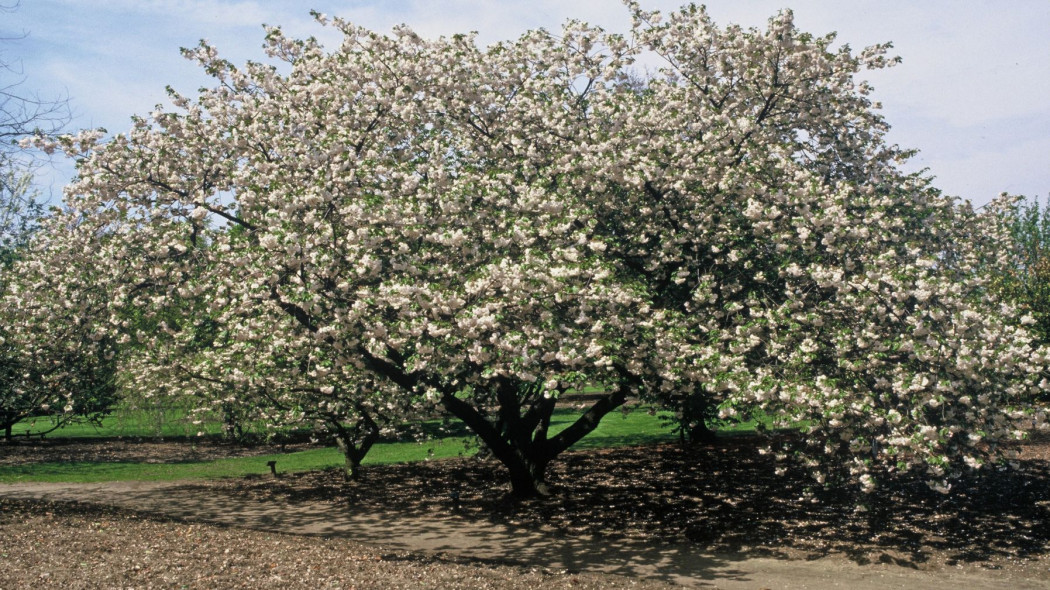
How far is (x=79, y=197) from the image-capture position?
13.8 meters

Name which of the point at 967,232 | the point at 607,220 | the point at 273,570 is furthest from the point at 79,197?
the point at 967,232

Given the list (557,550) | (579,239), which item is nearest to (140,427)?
(557,550)

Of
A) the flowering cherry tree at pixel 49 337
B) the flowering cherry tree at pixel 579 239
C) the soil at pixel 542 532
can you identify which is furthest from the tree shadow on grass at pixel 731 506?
the flowering cherry tree at pixel 49 337

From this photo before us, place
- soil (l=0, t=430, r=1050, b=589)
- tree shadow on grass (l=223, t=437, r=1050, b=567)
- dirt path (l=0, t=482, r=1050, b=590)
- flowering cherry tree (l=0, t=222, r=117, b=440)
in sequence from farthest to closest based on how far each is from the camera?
flowering cherry tree (l=0, t=222, r=117, b=440) → tree shadow on grass (l=223, t=437, r=1050, b=567) → dirt path (l=0, t=482, r=1050, b=590) → soil (l=0, t=430, r=1050, b=589)

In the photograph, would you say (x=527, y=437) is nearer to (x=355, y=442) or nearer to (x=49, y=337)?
(x=355, y=442)

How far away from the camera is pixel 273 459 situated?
81.9ft

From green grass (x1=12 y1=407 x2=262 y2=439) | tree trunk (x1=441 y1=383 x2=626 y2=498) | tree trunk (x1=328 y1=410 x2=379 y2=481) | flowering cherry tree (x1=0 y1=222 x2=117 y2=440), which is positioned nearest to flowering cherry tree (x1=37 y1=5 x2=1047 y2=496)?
tree trunk (x1=441 y1=383 x2=626 y2=498)

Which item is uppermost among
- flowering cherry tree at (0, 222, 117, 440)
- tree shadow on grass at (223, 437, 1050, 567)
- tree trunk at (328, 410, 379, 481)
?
flowering cherry tree at (0, 222, 117, 440)

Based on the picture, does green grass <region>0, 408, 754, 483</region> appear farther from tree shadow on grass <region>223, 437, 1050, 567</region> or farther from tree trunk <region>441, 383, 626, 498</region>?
tree trunk <region>441, 383, 626, 498</region>

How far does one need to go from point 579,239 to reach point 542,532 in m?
6.09

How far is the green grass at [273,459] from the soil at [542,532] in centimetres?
227

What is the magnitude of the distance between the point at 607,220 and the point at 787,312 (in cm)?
420

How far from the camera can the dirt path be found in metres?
10.9

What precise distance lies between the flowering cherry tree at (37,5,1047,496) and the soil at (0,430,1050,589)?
5.50ft
